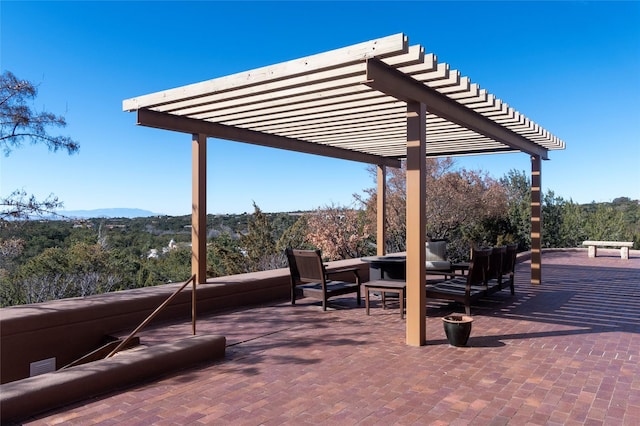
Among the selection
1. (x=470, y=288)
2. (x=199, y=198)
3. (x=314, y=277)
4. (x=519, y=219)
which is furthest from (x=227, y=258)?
(x=470, y=288)

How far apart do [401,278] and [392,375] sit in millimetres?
4111

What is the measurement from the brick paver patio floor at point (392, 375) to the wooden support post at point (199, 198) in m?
0.98

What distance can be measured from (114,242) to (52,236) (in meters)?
3.52

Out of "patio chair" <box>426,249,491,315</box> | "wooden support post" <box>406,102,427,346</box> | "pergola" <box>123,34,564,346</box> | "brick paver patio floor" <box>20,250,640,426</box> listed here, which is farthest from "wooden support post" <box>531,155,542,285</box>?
"wooden support post" <box>406,102,427,346</box>

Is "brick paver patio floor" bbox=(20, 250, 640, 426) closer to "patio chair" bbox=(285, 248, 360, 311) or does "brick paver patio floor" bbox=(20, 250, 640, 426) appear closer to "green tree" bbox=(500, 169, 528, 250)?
"patio chair" bbox=(285, 248, 360, 311)

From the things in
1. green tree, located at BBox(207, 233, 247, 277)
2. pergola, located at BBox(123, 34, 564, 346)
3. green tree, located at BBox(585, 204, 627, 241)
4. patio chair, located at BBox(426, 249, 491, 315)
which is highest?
pergola, located at BBox(123, 34, 564, 346)

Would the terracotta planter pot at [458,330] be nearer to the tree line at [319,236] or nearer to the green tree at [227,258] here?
the tree line at [319,236]

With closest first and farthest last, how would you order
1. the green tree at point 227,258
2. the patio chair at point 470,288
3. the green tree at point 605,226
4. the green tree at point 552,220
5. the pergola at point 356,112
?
the pergola at point 356,112 → the patio chair at point 470,288 → the green tree at point 552,220 → the green tree at point 605,226 → the green tree at point 227,258

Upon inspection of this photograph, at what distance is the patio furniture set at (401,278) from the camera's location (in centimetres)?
593

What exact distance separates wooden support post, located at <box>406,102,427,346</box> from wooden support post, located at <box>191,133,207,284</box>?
11.2 ft

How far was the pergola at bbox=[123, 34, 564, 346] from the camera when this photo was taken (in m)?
4.05

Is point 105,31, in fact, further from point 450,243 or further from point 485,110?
point 450,243

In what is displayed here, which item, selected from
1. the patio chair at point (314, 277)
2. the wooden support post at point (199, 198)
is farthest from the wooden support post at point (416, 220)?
the wooden support post at point (199, 198)

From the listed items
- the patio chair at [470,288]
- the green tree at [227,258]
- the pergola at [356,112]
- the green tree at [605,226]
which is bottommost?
the green tree at [227,258]
